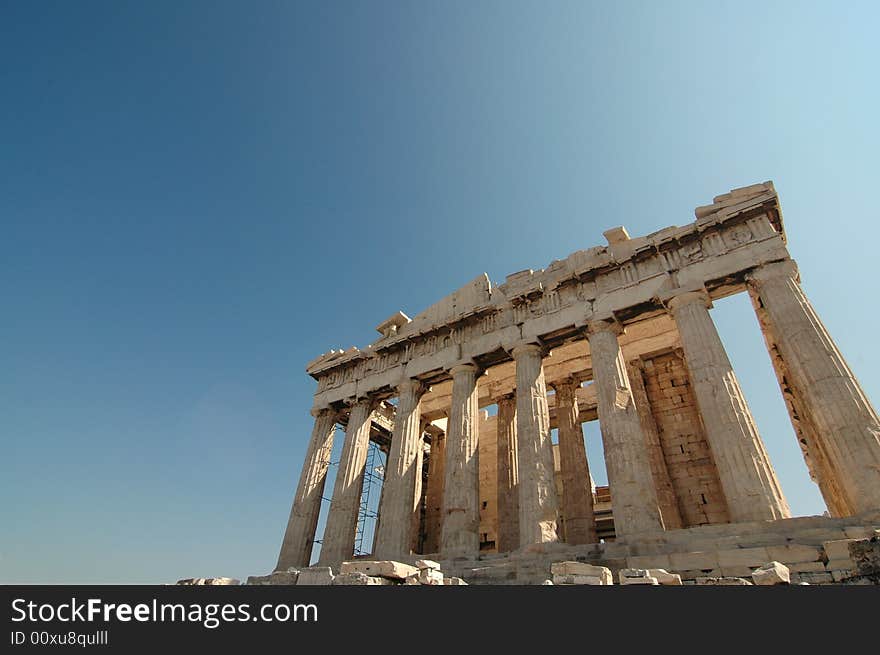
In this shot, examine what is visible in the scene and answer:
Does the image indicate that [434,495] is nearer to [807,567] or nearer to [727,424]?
[727,424]

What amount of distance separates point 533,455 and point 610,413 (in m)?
2.43

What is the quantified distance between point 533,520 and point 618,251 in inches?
343

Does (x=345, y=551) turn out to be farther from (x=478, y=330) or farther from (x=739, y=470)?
(x=739, y=470)

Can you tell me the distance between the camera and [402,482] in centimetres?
1534

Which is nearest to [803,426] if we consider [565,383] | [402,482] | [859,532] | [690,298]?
[690,298]

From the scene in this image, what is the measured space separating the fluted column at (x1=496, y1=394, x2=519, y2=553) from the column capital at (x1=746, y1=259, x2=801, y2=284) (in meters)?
8.97

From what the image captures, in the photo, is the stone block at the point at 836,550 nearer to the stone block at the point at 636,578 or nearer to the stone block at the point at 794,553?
the stone block at the point at 794,553

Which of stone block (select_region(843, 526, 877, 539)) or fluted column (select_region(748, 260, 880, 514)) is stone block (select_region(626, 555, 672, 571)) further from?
fluted column (select_region(748, 260, 880, 514))

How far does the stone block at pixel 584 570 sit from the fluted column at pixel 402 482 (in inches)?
308

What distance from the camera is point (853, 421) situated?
9.25 m

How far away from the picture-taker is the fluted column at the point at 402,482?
47.4 feet

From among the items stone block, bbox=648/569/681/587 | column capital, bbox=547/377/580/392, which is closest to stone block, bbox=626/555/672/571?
stone block, bbox=648/569/681/587
